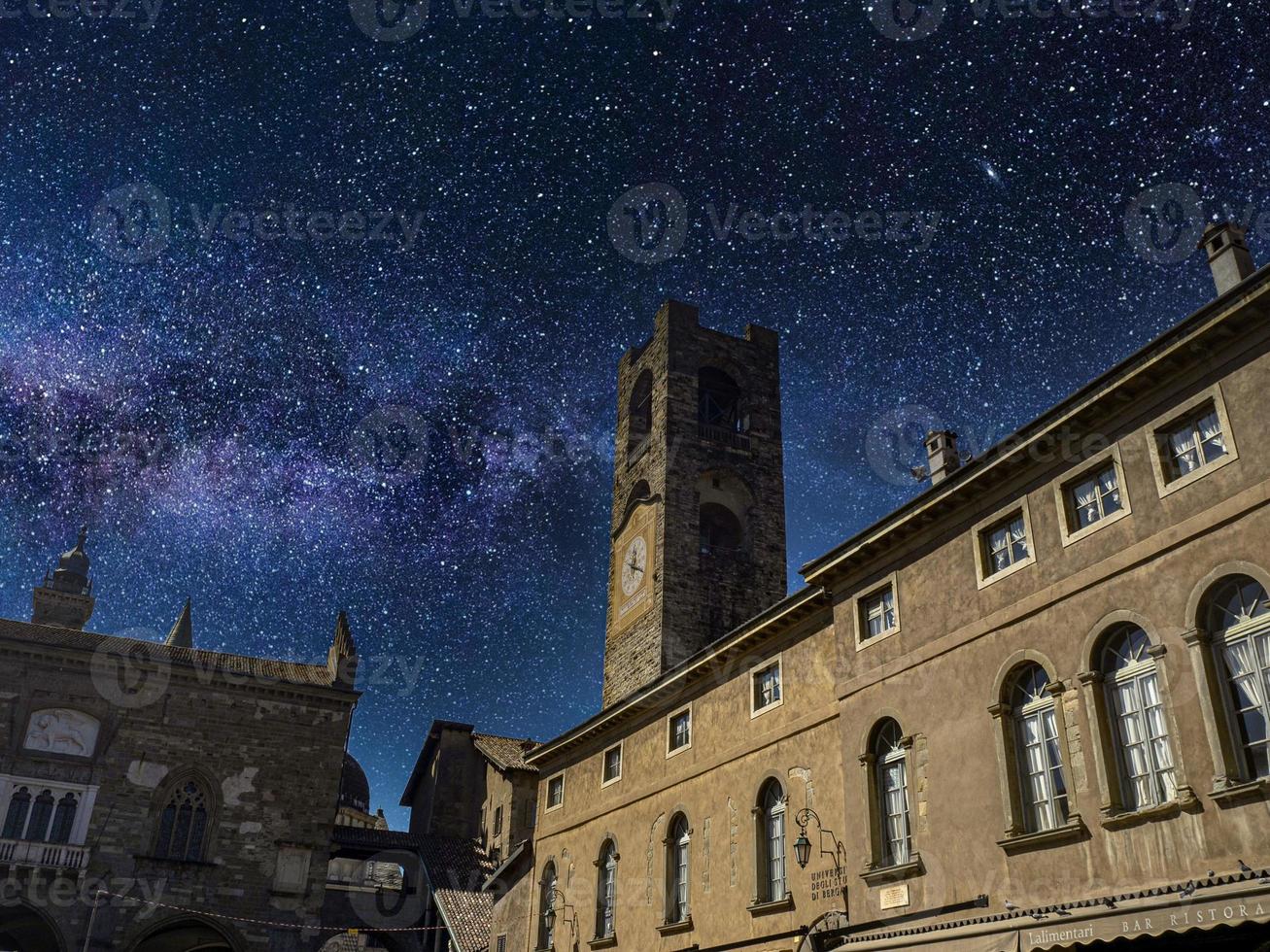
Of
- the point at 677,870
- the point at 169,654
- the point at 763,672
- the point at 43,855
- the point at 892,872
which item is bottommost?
the point at 892,872

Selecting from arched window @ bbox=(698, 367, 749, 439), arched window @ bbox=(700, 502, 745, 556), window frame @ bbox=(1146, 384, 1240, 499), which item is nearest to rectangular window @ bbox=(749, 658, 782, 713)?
window frame @ bbox=(1146, 384, 1240, 499)

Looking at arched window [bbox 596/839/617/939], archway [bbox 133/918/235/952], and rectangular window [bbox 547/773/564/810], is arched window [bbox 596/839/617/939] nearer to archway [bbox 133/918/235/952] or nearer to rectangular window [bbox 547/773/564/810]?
rectangular window [bbox 547/773/564/810]

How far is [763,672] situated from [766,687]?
0.31 metres

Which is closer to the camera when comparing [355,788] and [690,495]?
[690,495]

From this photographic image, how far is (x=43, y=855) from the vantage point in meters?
33.5

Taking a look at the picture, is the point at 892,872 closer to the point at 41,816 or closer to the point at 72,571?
the point at 41,816

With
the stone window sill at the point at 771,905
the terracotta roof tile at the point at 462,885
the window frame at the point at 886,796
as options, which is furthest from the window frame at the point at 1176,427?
the terracotta roof tile at the point at 462,885

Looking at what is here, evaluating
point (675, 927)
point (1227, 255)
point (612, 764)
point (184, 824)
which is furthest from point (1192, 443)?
point (184, 824)

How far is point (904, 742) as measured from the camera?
50.8 feet

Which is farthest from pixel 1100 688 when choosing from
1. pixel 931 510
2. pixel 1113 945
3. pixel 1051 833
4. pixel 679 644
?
pixel 679 644

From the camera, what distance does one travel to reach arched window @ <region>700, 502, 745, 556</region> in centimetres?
3631

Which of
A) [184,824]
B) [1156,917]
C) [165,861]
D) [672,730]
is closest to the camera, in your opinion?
[1156,917]

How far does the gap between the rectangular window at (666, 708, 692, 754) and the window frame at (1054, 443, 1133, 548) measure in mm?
10687

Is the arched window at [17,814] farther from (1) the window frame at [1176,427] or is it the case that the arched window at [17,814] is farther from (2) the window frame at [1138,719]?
(1) the window frame at [1176,427]
